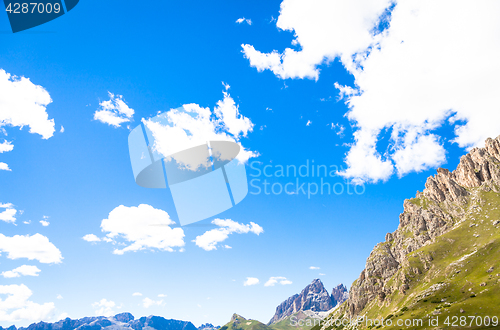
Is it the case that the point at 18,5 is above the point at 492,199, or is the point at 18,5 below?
above

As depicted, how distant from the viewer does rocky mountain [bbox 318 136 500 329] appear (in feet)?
339

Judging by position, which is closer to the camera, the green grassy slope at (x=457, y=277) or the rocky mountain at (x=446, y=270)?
the green grassy slope at (x=457, y=277)

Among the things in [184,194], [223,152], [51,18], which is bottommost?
[184,194]

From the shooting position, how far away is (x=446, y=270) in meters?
136

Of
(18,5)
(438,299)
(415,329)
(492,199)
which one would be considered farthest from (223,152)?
(492,199)

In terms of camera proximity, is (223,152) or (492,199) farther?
(492,199)

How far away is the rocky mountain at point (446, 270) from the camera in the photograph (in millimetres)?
103312

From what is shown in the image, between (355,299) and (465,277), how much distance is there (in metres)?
83.4

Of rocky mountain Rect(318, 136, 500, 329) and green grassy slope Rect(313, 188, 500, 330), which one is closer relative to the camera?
green grassy slope Rect(313, 188, 500, 330)

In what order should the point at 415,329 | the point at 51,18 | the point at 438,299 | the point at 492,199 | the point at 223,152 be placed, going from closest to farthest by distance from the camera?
the point at 223,152 → the point at 51,18 → the point at 415,329 → the point at 438,299 → the point at 492,199

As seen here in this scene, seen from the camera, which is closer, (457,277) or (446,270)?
(457,277)

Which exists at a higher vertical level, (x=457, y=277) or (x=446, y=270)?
Answer: (x=446, y=270)

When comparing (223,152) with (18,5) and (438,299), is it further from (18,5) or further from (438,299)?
(438,299)

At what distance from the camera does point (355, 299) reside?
185 metres
